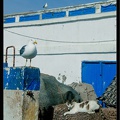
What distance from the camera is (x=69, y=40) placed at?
4.32 meters

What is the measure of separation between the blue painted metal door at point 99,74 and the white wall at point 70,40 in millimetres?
75

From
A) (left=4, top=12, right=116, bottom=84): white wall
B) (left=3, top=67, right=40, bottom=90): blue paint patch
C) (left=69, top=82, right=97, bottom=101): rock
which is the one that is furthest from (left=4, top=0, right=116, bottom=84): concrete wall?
(left=3, top=67, right=40, bottom=90): blue paint patch

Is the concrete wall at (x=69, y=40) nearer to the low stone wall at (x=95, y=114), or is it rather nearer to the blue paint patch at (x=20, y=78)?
the low stone wall at (x=95, y=114)

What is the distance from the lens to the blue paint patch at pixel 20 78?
218 cm

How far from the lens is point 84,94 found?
322cm

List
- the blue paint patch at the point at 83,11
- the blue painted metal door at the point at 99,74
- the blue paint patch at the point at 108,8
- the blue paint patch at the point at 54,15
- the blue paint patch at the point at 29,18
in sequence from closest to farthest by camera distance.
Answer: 1. the blue painted metal door at the point at 99,74
2. the blue paint patch at the point at 108,8
3. the blue paint patch at the point at 83,11
4. the blue paint patch at the point at 54,15
5. the blue paint patch at the point at 29,18

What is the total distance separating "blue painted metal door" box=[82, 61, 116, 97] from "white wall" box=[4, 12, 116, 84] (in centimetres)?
8

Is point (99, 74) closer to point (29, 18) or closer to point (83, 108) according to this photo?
point (83, 108)

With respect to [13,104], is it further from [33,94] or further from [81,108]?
[81,108]

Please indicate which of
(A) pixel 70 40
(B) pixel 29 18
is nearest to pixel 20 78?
(A) pixel 70 40

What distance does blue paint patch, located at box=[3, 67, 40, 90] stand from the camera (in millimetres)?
2178

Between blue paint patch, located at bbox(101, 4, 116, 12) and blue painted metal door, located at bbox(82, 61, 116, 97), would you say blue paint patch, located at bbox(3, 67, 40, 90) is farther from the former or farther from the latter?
blue paint patch, located at bbox(101, 4, 116, 12)

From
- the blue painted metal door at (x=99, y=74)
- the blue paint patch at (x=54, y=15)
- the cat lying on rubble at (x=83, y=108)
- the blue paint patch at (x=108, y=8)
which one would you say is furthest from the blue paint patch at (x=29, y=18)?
the cat lying on rubble at (x=83, y=108)

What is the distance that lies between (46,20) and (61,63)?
0.74 m
